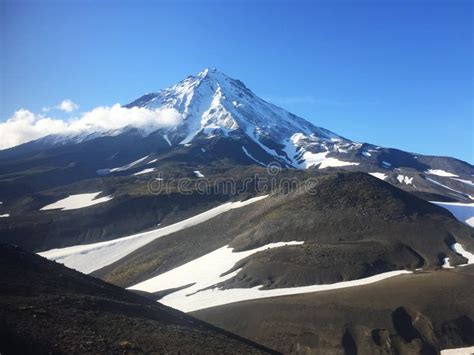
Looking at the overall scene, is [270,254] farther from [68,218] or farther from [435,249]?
[68,218]

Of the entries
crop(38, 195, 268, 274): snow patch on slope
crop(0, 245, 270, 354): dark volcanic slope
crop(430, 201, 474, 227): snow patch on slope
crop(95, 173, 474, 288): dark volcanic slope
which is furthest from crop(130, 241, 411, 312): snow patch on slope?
crop(430, 201, 474, 227): snow patch on slope

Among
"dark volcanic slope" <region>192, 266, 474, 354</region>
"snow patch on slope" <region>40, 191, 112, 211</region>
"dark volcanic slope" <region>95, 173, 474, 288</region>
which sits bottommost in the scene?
"dark volcanic slope" <region>192, 266, 474, 354</region>

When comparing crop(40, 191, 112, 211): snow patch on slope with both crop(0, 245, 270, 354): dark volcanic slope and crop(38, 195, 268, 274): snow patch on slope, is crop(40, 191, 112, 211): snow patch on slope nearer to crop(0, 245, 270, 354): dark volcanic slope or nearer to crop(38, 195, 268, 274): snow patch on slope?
crop(38, 195, 268, 274): snow patch on slope

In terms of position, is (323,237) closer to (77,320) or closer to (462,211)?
(462,211)

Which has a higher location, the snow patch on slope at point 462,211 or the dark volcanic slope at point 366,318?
the snow patch on slope at point 462,211

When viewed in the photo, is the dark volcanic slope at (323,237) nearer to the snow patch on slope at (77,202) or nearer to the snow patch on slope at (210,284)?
the snow patch on slope at (210,284)

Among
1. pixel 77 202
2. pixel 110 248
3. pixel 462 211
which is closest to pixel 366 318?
pixel 462 211

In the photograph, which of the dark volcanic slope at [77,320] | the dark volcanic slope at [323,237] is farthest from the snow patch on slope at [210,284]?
the dark volcanic slope at [77,320]
